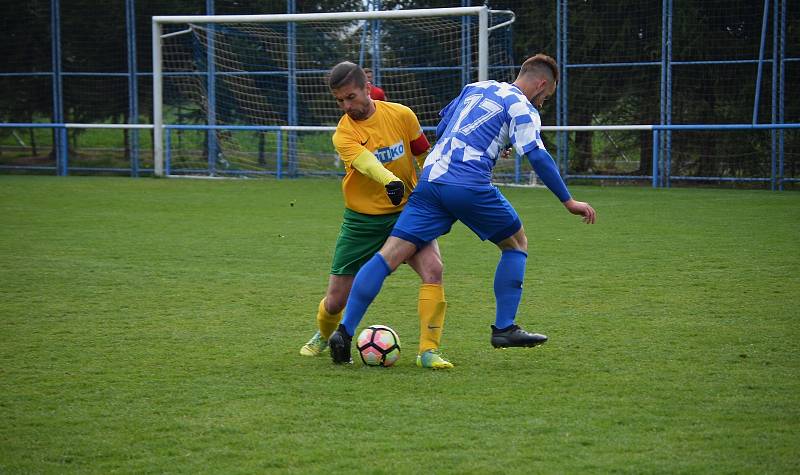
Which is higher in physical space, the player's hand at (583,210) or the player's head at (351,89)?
the player's head at (351,89)

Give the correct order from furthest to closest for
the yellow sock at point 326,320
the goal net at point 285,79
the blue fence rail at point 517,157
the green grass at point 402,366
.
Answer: the goal net at point 285,79 → the blue fence rail at point 517,157 → the yellow sock at point 326,320 → the green grass at point 402,366

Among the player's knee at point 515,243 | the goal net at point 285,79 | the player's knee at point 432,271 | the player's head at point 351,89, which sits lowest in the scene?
the player's knee at point 432,271

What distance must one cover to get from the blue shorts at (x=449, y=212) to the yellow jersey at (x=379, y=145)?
0.19 meters

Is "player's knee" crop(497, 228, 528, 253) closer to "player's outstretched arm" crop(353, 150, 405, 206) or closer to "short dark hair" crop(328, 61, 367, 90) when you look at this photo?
"player's outstretched arm" crop(353, 150, 405, 206)

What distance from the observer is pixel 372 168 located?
16.3 feet

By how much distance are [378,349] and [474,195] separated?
0.91m

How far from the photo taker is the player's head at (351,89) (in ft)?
16.6

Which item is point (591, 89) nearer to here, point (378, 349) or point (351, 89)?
point (351, 89)

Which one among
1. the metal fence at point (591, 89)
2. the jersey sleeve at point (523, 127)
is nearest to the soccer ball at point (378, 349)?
the jersey sleeve at point (523, 127)

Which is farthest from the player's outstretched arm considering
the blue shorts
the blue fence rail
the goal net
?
the goal net

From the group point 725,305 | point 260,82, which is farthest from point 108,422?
point 260,82

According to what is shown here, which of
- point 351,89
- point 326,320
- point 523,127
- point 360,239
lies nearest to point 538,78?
point 523,127

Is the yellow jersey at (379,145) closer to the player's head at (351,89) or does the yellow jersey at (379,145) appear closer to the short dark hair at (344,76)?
the player's head at (351,89)

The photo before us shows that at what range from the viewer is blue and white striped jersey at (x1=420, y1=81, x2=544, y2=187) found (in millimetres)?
4977
